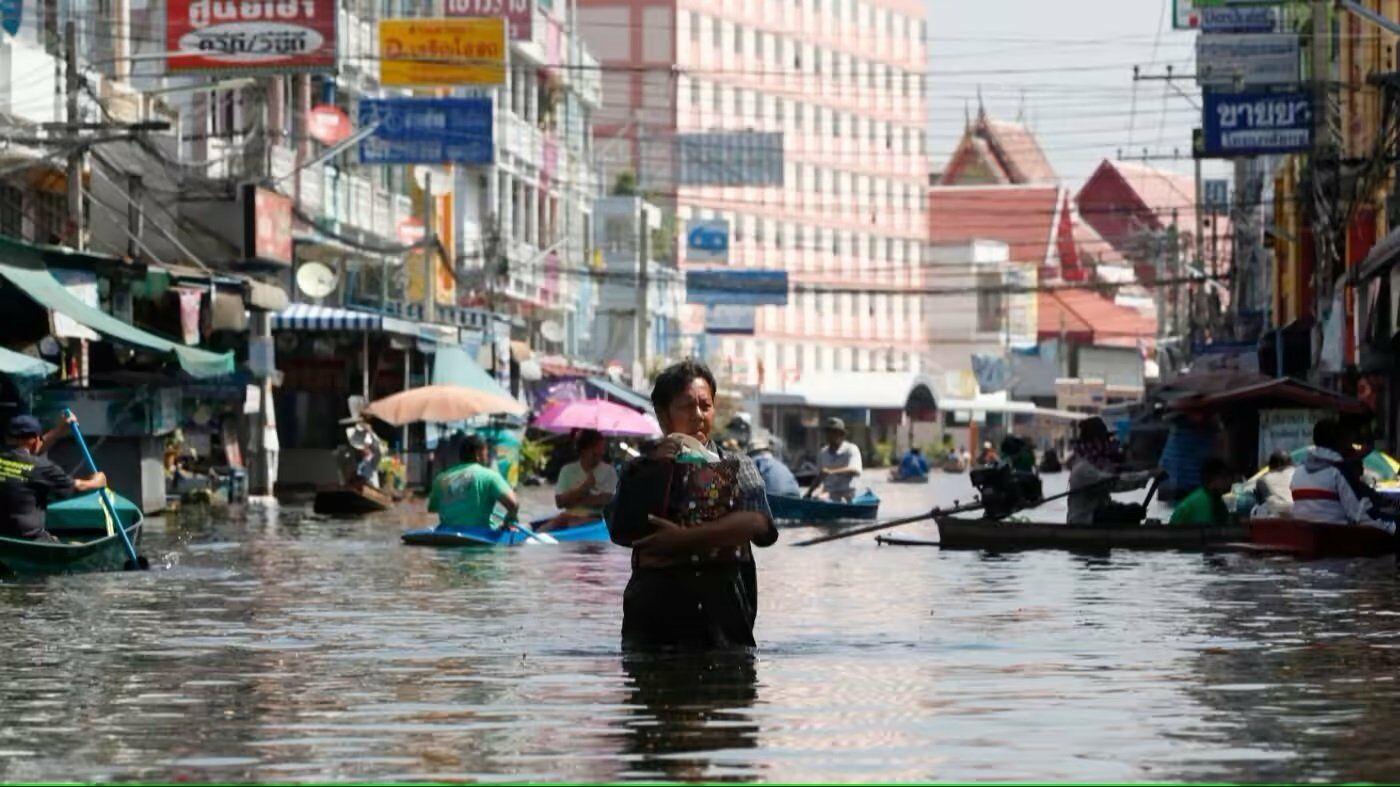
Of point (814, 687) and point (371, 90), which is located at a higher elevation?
point (371, 90)

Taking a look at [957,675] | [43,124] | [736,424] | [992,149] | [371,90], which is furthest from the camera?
[992,149]

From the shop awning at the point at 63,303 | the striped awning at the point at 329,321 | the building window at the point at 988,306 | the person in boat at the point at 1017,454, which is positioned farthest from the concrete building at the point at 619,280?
the shop awning at the point at 63,303

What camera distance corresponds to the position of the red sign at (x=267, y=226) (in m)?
52.9

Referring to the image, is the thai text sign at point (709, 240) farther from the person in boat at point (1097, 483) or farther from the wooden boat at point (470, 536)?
the person in boat at point (1097, 483)

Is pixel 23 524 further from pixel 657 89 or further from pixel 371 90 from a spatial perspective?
pixel 657 89

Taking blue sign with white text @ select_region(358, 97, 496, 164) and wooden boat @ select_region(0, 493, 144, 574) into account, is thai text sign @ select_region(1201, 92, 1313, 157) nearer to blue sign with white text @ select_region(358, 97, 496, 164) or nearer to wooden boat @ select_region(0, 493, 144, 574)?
blue sign with white text @ select_region(358, 97, 496, 164)

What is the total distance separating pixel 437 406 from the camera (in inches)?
2008

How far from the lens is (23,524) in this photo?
23.7 m

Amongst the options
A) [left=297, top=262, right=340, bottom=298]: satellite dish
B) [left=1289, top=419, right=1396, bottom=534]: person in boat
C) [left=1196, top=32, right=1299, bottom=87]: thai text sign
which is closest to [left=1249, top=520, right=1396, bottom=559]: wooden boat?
[left=1289, top=419, right=1396, bottom=534]: person in boat

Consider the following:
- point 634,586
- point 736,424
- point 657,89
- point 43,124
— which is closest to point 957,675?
point 634,586

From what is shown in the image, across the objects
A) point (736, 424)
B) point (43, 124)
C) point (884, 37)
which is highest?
point (884, 37)

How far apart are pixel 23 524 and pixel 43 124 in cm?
1620

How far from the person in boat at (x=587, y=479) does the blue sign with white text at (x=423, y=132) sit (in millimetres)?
29757

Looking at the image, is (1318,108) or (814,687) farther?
(1318,108)
